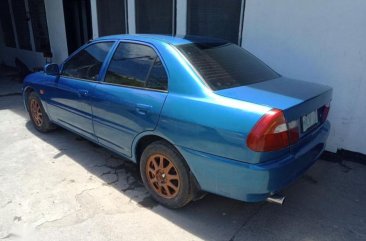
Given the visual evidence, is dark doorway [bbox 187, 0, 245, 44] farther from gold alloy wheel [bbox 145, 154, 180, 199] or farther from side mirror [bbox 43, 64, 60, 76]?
gold alloy wheel [bbox 145, 154, 180, 199]

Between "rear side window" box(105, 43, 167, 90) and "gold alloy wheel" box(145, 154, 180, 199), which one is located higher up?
"rear side window" box(105, 43, 167, 90)

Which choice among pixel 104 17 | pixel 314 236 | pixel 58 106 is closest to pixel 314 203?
pixel 314 236

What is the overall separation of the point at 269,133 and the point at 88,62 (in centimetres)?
252

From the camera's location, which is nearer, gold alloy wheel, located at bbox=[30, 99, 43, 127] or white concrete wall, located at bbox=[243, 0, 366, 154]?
white concrete wall, located at bbox=[243, 0, 366, 154]

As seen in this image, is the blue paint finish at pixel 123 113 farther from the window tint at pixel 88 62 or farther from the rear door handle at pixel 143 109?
the window tint at pixel 88 62

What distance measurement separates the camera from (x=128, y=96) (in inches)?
119

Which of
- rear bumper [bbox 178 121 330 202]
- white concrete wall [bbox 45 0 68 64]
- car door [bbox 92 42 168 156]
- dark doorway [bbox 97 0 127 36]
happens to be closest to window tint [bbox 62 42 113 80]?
car door [bbox 92 42 168 156]

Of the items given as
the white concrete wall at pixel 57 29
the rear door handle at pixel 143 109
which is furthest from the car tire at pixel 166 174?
the white concrete wall at pixel 57 29

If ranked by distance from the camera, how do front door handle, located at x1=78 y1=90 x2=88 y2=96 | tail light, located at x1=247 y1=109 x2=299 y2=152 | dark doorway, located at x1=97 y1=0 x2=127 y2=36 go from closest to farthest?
1. tail light, located at x1=247 y1=109 x2=299 y2=152
2. front door handle, located at x1=78 y1=90 x2=88 y2=96
3. dark doorway, located at x1=97 y1=0 x2=127 y2=36

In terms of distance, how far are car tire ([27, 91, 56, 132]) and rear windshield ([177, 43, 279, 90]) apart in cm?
284

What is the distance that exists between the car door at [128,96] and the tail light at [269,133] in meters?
0.92

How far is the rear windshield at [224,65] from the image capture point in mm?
2703

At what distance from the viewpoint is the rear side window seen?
9.46ft

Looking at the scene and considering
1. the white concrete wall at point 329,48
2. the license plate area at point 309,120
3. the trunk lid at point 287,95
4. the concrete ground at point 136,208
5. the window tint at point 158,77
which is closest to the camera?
the trunk lid at point 287,95
